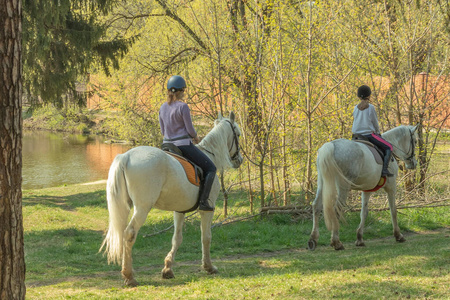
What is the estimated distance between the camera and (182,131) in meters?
6.53

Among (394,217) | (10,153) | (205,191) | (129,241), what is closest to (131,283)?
A: (129,241)

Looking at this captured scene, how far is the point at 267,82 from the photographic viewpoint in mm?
11633

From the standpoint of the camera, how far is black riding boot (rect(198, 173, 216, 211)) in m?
6.61

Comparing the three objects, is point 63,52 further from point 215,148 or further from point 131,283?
point 131,283

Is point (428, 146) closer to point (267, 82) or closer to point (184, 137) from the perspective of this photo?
point (267, 82)

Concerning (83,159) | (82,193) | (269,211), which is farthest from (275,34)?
(83,159)

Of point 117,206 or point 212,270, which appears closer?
point 117,206

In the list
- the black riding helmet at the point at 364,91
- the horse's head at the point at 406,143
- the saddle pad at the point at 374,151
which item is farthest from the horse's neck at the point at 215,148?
the horse's head at the point at 406,143

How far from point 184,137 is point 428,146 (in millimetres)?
9587

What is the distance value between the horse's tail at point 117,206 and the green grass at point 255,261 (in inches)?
20.5

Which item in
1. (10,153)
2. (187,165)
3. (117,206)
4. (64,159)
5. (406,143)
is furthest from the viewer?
(64,159)

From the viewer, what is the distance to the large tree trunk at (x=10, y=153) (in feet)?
12.2

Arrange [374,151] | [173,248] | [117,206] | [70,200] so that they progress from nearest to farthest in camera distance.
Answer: [117,206] < [173,248] < [374,151] < [70,200]

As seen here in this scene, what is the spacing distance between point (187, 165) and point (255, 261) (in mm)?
2368
